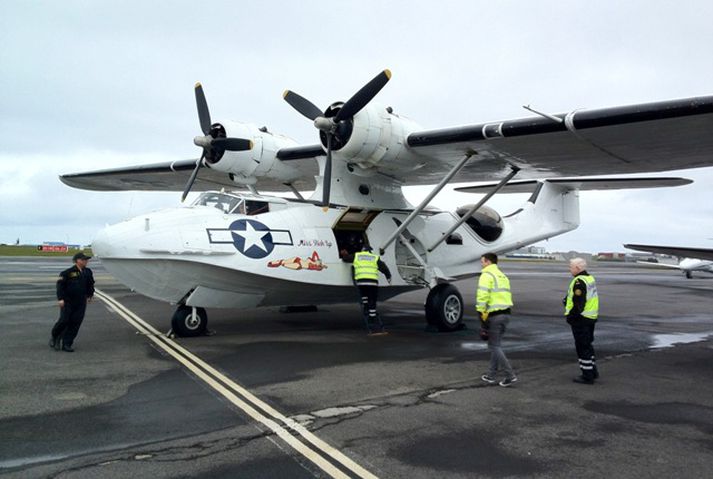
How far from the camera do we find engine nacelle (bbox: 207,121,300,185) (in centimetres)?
1284

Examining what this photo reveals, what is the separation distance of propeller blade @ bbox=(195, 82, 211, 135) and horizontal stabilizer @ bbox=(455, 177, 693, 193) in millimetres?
8894

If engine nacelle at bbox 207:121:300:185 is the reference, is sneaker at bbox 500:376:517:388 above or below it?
below

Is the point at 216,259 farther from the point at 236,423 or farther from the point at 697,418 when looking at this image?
the point at 697,418

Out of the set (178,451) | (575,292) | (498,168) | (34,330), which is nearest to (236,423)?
(178,451)

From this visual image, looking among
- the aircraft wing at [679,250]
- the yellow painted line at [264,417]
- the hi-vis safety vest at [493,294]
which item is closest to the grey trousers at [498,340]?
the hi-vis safety vest at [493,294]

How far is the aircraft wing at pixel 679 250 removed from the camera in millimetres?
17922

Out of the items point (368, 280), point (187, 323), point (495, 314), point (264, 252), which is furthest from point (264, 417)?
point (368, 280)

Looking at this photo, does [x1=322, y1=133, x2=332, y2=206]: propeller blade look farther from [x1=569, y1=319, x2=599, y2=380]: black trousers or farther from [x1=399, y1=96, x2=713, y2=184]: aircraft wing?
[x1=569, y1=319, x2=599, y2=380]: black trousers

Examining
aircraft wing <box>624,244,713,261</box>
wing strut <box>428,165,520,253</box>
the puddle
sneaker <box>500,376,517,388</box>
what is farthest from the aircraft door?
aircraft wing <box>624,244,713,261</box>

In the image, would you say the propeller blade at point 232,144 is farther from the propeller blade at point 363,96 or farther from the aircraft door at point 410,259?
the aircraft door at point 410,259

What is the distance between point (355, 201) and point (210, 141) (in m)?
3.86

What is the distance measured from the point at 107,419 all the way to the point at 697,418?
6109mm

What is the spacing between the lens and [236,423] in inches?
197

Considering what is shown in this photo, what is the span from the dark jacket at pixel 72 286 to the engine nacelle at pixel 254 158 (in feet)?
16.4
